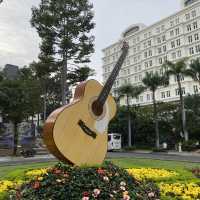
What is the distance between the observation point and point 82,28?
32875mm

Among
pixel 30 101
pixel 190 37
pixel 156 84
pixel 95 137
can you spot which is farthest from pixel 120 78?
pixel 95 137

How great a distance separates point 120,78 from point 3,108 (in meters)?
62.6

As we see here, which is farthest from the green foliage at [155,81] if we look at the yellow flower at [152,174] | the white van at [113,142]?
the yellow flower at [152,174]

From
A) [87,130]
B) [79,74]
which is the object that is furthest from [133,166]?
[79,74]

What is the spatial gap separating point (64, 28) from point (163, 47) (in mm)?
50562

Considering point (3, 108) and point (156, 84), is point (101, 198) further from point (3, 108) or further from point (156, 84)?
point (156, 84)

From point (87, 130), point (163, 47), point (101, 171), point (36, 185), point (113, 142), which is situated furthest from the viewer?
point (163, 47)

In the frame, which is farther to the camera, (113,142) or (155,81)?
(113,142)

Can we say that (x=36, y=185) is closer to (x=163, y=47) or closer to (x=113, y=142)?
(x=113, y=142)

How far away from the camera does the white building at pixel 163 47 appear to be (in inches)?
2817

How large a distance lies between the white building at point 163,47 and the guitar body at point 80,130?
55074 millimetres

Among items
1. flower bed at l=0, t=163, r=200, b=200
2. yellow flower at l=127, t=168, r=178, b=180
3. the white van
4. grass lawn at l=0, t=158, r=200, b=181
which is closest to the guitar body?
flower bed at l=0, t=163, r=200, b=200

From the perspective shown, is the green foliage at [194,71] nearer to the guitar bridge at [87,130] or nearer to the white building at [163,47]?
the white building at [163,47]

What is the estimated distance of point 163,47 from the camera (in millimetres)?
79312
